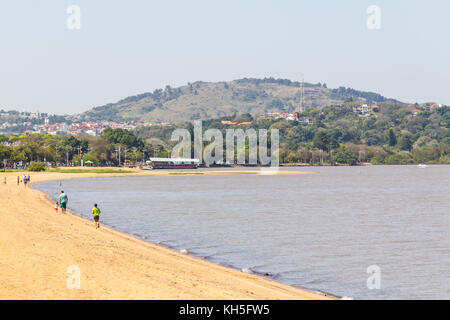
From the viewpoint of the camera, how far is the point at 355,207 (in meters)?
78.3

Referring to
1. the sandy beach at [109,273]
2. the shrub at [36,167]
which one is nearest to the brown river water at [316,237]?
the sandy beach at [109,273]

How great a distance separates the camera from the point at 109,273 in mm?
24578

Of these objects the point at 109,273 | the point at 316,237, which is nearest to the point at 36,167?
the point at 316,237

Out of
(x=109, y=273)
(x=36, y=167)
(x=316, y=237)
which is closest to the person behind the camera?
(x=109, y=273)

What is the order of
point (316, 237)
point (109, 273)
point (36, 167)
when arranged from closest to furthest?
point (109, 273)
point (316, 237)
point (36, 167)

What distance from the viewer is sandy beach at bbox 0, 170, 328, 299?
829 inches

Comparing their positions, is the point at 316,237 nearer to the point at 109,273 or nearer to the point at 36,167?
the point at 109,273

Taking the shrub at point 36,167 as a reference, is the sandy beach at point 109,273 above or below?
above

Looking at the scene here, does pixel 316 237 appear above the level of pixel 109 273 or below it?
below

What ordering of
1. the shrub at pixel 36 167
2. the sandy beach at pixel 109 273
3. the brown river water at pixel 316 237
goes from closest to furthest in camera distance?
the sandy beach at pixel 109 273 < the brown river water at pixel 316 237 < the shrub at pixel 36 167

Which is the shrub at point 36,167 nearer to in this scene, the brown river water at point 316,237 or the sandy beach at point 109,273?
the brown river water at point 316,237

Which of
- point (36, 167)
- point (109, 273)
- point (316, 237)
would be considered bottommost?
point (36, 167)

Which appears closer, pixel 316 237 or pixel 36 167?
pixel 316 237

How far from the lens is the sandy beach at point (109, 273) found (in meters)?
21.0
